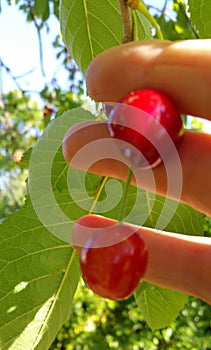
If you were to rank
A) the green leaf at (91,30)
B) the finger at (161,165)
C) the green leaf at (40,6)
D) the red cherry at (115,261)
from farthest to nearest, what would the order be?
1. the green leaf at (40,6)
2. the green leaf at (91,30)
3. the finger at (161,165)
4. the red cherry at (115,261)

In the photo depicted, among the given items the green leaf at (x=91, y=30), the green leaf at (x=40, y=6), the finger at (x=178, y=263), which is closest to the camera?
the finger at (x=178, y=263)

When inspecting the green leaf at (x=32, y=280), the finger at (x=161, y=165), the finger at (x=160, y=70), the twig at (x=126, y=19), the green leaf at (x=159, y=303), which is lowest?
the green leaf at (x=159, y=303)

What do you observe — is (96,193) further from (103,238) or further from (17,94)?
(17,94)

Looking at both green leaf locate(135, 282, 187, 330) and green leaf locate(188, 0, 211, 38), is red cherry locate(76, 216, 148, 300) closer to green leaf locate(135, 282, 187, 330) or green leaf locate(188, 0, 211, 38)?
green leaf locate(188, 0, 211, 38)

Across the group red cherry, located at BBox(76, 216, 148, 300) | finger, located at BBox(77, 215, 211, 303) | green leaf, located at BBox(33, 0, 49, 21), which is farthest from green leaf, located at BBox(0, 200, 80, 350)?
green leaf, located at BBox(33, 0, 49, 21)

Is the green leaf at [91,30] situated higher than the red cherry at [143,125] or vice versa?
the red cherry at [143,125]

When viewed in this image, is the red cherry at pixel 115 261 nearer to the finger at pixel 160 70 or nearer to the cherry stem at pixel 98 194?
the finger at pixel 160 70

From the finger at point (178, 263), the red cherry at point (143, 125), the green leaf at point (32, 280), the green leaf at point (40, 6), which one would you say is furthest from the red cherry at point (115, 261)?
the green leaf at point (40, 6)
